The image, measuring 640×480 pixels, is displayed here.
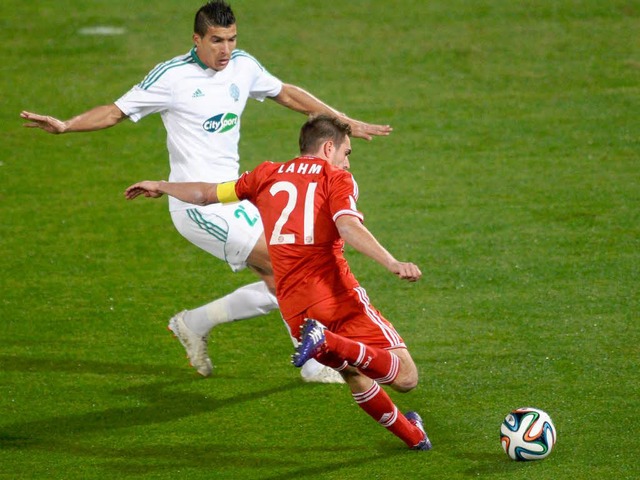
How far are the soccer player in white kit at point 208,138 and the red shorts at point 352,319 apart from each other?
1.36 metres

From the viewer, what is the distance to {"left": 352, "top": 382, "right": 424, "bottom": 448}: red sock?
21.1ft

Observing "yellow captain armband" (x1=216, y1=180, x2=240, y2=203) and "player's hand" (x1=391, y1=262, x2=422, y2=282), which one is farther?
"yellow captain armband" (x1=216, y1=180, x2=240, y2=203)

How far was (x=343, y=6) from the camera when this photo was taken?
18.0 metres

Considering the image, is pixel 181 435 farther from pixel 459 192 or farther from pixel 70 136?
pixel 70 136

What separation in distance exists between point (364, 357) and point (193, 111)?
2.57 meters

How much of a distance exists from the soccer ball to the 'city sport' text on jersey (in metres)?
1.74

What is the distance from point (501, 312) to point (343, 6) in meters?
10.1

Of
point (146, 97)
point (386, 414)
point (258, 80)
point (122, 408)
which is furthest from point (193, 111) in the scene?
point (386, 414)

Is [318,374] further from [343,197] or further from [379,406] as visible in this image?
[343,197]

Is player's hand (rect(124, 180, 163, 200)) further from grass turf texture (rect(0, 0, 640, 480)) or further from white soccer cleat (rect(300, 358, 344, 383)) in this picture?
white soccer cleat (rect(300, 358, 344, 383))

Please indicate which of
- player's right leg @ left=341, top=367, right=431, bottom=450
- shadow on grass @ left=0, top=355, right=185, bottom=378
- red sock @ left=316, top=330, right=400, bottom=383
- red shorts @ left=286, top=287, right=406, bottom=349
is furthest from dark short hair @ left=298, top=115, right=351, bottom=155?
→ shadow on grass @ left=0, top=355, right=185, bottom=378

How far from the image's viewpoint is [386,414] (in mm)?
6496

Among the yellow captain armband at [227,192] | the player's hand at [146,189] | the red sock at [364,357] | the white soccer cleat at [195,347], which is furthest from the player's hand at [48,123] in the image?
the red sock at [364,357]

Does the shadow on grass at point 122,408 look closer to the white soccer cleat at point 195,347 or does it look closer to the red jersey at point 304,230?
the white soccer cleat at point 195,347
